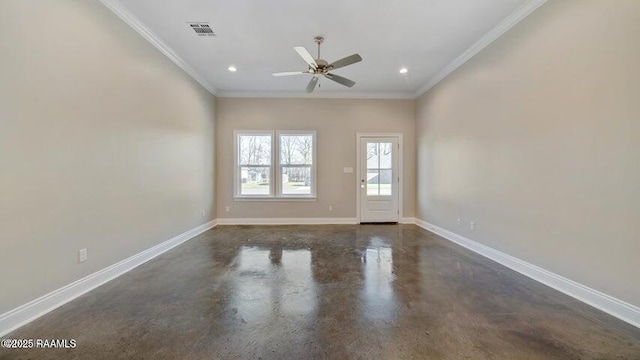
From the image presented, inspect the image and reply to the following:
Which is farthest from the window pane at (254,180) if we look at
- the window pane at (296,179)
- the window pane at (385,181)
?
the window pane at (385,181)

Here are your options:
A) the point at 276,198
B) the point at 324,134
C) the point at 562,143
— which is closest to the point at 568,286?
the point at 562,143

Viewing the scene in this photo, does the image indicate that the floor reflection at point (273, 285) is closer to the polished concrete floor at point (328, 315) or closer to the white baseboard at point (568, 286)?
the polished concrete floor at point (328, 315)

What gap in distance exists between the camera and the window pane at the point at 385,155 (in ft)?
21.2

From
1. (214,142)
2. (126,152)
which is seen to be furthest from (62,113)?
(214,142)

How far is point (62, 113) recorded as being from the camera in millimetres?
2441

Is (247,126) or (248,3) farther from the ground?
(248,3)

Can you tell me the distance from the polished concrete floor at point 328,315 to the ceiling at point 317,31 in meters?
3.09

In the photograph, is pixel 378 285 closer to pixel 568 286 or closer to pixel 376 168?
pixel 568 286

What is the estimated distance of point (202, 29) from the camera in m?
3.60

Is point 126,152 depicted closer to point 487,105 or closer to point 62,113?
point 62,113

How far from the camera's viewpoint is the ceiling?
3111 millimetres

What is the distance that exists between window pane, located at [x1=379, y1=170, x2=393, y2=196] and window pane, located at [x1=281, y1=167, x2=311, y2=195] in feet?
5.63

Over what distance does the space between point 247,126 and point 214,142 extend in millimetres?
828

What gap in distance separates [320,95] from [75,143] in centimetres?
472
